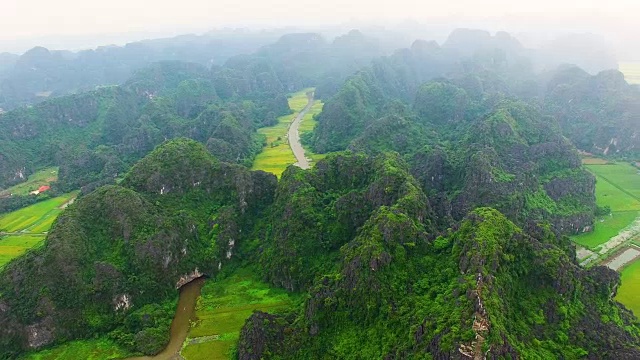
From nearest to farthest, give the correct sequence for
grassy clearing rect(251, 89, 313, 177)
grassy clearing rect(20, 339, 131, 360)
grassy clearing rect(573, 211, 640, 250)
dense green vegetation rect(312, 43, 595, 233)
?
grassy clearing rect(20, 339, 131, 360)
grassy clearing rect(573, 211, 640, 250)
dense green vegetation rect(312, 43, 595, 233)
grassy clearing rect(251, 89, 313, 177)

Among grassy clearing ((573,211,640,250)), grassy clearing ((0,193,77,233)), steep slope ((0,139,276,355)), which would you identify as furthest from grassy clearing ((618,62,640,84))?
grassy clearing ((0,193,77,233))

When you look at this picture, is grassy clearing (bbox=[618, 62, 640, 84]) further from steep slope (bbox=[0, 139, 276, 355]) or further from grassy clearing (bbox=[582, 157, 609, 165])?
steep slope (bbox=[0, 139, 276, 355])

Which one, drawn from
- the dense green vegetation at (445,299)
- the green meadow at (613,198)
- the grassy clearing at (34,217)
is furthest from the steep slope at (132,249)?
the green meadow at (613,198)

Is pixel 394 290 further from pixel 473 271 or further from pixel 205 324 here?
pixel 205 324

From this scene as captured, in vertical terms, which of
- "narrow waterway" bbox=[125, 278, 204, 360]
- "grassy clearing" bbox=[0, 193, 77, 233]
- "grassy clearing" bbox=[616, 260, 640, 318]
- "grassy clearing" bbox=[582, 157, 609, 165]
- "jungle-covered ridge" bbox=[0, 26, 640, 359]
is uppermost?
"jungle-covered ridge" bbox=[0, 26, 640, 359]

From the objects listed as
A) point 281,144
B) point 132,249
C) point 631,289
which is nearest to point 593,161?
point 631,289

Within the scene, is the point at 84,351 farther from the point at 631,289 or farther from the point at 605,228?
the point at 605,228

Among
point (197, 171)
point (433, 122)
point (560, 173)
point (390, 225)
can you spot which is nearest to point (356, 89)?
point (433, 122)

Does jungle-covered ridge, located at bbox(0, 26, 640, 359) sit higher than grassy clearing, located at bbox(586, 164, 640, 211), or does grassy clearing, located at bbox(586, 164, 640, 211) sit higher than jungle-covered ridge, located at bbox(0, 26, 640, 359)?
jungle-covered ridge, located at bbox(0, 26, 640, 359)
